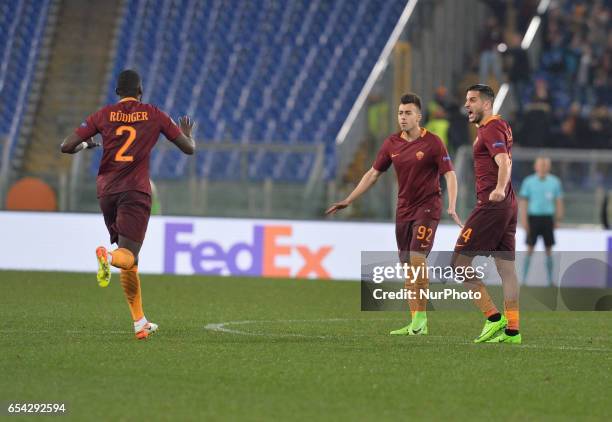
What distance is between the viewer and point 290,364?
8.95 metres

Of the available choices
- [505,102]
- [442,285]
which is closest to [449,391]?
[442,285]

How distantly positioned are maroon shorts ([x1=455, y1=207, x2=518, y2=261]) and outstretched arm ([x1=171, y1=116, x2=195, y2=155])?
2.22 metres

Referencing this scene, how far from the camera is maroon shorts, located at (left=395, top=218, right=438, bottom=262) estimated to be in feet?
37.2

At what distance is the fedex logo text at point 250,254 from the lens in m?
19.8

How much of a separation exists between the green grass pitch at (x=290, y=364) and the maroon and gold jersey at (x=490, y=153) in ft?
3.76

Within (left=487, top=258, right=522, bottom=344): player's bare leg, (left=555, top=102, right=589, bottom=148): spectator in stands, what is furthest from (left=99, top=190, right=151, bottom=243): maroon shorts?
(left=555, top=102, right=589, bottom=148): spectator in stands

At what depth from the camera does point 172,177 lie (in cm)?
2066

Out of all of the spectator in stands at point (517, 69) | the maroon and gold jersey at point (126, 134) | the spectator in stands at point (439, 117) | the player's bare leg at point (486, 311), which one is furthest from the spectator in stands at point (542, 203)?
the maroon and gold jersey at point (126, 134)

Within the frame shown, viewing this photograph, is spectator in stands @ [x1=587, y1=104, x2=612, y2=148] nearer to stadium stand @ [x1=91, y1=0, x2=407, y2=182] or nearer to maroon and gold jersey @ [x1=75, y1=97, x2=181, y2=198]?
stadium stand @ [x1=91, y1=0, x2=407, y2=182]

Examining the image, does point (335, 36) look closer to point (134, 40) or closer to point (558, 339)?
point (134, 40)

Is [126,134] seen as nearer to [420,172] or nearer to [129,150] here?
[129,150]

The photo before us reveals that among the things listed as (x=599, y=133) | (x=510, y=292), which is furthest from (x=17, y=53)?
(x=510, y=292)

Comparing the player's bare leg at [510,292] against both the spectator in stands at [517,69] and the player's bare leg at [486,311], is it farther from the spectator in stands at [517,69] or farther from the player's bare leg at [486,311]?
the spectator in stands at [517,69]

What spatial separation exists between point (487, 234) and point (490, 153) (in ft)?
2.08
